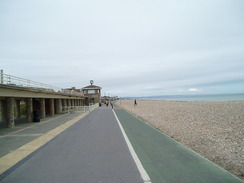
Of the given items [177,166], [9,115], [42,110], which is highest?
[9,115]

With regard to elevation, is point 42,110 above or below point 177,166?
above

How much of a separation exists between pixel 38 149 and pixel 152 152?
4.73 metres

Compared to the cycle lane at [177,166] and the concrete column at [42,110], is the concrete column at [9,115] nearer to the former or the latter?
the concrete column at [42,110]

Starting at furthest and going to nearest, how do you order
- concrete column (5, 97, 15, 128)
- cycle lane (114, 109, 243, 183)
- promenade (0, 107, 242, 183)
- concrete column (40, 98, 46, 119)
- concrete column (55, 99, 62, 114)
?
concrete column (55, 99, 62, 114)
concrete column (40, 98, 46, 119)
concrete column (5, 97, 15, 128)
promenade (0, 107, 242, 183)
cycle lane (114, 109, 243, 183)

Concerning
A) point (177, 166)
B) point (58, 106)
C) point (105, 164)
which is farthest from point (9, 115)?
point (177, 166)

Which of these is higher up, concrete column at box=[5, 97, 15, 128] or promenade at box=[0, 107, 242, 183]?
concrete column at box=[5, 97, 15, 128]

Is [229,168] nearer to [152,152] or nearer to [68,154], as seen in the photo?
[152,152]

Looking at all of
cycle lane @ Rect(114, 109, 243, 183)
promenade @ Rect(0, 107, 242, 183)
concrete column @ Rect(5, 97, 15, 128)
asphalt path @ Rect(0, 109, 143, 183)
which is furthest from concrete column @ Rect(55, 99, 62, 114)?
cycle lane @ Rect(114, 109, 243, 183)

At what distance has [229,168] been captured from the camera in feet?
14.8

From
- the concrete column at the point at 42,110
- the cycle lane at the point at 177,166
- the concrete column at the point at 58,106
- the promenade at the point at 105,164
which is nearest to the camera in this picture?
the cycle lane at the point at 177,166

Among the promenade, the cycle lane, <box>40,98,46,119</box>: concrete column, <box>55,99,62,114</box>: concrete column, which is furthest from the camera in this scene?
<box>55,99,62,114</box>: concrete column

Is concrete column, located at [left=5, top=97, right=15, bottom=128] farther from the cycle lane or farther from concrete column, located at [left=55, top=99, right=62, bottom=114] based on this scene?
concrete column, located at [left=55, top=99, right=62, bottom=114]

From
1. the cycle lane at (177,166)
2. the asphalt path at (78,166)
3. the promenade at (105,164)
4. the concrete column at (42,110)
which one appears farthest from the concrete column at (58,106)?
the cycle lane at (177,166)

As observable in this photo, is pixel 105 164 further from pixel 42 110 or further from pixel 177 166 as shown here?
pixel 42 110
